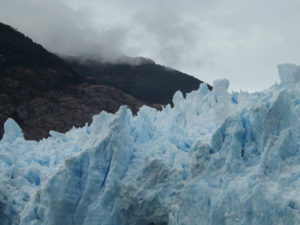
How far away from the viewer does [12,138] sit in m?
18.5

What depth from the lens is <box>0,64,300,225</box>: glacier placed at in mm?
10727

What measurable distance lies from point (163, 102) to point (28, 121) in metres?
13.0

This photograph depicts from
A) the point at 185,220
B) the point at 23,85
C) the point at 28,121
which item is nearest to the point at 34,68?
the point at 23,85

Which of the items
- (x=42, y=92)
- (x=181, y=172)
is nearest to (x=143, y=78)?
(x=42, y=92)

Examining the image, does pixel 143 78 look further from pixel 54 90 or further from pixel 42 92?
pixel 42 92

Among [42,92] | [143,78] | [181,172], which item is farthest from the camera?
[143,78]

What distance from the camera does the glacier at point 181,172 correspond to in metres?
10.7

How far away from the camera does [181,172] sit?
12.5 meters

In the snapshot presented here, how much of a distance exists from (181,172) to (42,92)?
28.9 meters

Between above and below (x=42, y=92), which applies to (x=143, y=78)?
above

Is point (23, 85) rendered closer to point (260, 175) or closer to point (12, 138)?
point (12, 138)

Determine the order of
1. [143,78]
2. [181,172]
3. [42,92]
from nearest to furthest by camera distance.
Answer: [181,172] < [42,92] < [143,78]

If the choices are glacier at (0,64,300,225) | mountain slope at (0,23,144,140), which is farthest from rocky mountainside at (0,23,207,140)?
glacier at (0,64,300,225)

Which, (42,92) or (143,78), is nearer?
(42,92)
